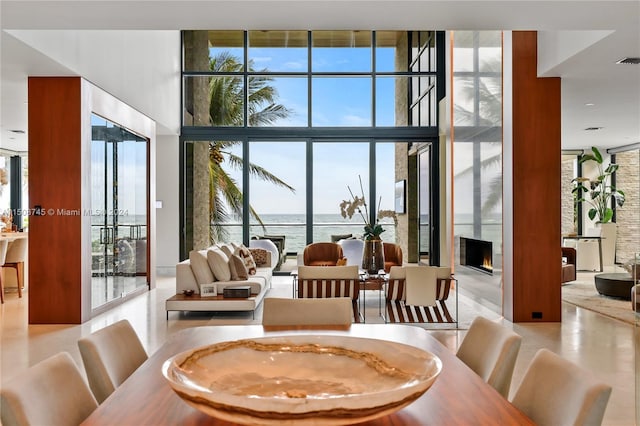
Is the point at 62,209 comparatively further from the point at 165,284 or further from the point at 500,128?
the point at 500,128

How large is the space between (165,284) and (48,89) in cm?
421

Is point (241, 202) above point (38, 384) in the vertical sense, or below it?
above

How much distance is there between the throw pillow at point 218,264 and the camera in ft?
21.6

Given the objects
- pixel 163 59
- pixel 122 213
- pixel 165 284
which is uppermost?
pixel 163 59

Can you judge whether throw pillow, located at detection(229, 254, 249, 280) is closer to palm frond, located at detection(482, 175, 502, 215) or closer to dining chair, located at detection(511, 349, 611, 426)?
palm frond, located at detection(482, 175, 502, 215)

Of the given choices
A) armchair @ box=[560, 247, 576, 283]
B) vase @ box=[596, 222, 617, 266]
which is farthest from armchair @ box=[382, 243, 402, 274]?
vase @ box=[596, 222, 617, 266]

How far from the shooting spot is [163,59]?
912 centimetres

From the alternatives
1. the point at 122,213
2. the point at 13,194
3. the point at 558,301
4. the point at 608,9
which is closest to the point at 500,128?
the point at 558,301

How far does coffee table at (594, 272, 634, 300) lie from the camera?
24.1 ft

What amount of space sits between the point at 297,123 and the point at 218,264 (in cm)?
451

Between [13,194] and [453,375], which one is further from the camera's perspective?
[13,194]

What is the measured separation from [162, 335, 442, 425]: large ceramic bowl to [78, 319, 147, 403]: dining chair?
1.65 feet

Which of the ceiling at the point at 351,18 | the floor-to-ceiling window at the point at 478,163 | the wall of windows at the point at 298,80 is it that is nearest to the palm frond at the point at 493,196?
the floor-to-ceiling window at the point at 478,163

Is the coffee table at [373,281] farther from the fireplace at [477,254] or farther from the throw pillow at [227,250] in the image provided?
the throw pillow at [227,250]
